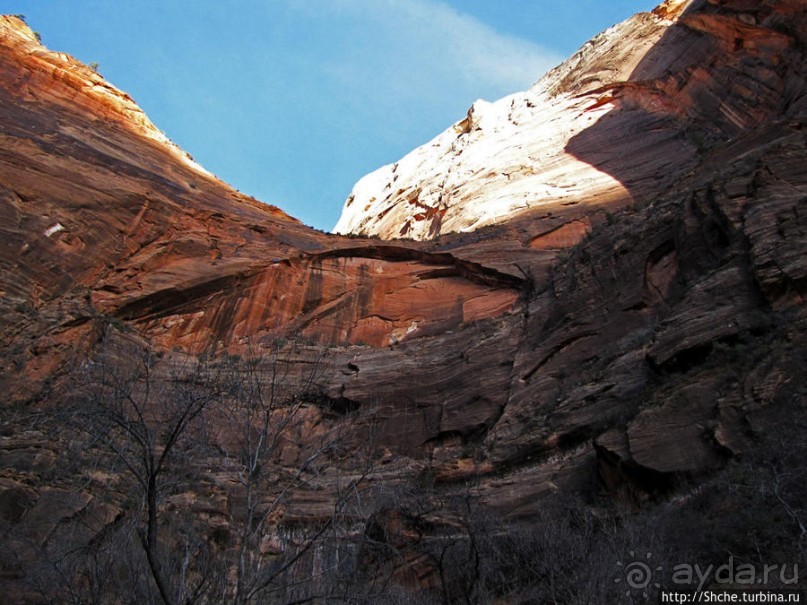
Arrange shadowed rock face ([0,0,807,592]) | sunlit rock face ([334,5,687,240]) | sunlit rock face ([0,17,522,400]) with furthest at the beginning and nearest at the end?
sunlit rock face ([334,5,687,240]) → sunlit rock face ([0,17,522,400]) → shadowed rock face ([0,0,807,592])

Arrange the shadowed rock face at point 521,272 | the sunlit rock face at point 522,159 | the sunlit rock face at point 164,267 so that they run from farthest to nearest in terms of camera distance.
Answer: the sunlit rock face at point 522,159
the sunlit rock face at point 164,267
the shadowed rock face at point 521,272

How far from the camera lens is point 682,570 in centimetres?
1119

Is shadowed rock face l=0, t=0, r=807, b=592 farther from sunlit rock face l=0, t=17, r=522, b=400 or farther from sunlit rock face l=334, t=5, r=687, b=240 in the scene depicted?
sunlit rock face l=334, t=5, r=687, b=240

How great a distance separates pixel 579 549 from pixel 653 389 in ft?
16.5

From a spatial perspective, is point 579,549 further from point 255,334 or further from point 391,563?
point 255,334

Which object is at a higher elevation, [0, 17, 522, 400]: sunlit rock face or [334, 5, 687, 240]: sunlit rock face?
[334, 5, 687, 240]: sunlit rock face

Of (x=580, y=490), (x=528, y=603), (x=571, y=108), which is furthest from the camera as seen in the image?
(x=571, y=108)

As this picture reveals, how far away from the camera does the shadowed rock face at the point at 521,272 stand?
1712cm

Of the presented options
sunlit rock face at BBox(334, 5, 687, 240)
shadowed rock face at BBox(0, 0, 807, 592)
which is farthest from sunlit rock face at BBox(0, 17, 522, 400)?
sunlit rock face at BBox(334, 5, 687, 240)

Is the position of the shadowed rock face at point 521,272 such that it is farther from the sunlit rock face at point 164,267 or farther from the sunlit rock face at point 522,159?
the sunlit rock face at point 522,159

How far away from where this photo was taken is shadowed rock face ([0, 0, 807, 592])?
56.2 feet

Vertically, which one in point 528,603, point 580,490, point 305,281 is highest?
point 305,281

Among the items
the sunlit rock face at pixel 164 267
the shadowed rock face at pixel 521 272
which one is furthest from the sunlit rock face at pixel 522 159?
the sunlit rock face at pixel 164 267

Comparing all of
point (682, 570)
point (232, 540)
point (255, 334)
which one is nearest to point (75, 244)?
point (255, 334)
